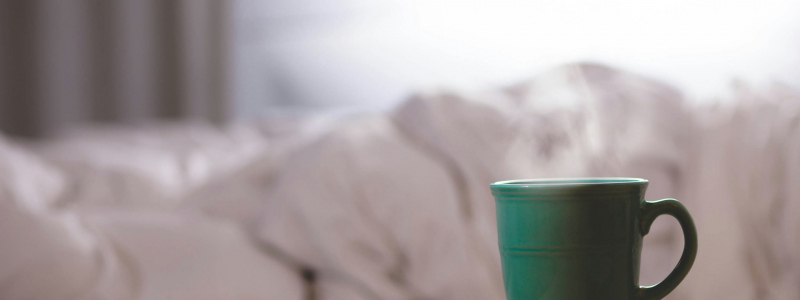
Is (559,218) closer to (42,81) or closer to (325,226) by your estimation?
(325,226)

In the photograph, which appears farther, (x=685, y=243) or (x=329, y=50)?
(x=329, y=50)

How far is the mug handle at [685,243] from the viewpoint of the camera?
29 cm

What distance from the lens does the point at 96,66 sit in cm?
321

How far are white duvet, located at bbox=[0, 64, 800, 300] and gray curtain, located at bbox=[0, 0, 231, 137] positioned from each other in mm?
2408

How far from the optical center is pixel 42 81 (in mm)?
3213

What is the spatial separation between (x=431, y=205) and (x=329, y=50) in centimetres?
190

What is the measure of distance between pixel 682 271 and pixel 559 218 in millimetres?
65

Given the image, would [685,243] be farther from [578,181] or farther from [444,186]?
[444,186]

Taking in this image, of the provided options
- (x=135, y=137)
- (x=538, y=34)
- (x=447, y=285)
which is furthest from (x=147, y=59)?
(x=447, y=285)

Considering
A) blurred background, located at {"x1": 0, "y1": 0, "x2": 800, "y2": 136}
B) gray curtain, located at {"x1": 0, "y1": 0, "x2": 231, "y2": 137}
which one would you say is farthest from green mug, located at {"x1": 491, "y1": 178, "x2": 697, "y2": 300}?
gray curtain, located at {"x1": 0, "y1": 0, "x2": 231, "y2": 137}

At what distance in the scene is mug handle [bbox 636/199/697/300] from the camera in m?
0.29

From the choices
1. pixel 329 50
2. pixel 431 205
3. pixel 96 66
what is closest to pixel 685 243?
pixel 431 205

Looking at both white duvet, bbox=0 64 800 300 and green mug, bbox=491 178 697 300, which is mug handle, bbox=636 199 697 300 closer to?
green mug, bbox=491 178 697 300

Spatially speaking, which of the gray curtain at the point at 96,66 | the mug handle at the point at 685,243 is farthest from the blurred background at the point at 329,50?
the mug handle at the point at 685,243
